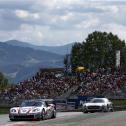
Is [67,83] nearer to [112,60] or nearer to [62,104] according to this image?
[62,104]

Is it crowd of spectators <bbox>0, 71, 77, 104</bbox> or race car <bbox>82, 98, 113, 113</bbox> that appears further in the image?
crowd of spectators <bbox>0, 71, 77, 104</bbox>

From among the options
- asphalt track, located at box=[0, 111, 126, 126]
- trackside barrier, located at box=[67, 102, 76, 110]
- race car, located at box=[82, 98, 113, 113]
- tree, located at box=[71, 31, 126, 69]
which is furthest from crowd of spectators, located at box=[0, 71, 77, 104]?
tree, located at box=[71, 31, 126, 69]

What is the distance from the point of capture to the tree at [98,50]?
121812 mm

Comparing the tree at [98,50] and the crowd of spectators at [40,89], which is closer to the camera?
the crowd of spectators at [40,89]

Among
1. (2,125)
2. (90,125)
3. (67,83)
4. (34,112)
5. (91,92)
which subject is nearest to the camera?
(90,125)

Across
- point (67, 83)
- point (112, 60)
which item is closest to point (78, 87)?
point (67, 83)

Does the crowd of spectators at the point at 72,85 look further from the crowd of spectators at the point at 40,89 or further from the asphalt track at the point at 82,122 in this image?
the asphalt track at the point at 82,122

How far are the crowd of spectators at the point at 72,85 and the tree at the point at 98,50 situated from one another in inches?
2010

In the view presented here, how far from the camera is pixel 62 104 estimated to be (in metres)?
56.5

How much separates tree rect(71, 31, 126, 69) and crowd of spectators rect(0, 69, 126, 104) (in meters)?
51.1

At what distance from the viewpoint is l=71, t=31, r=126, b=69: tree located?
400ft

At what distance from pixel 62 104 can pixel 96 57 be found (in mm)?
67008

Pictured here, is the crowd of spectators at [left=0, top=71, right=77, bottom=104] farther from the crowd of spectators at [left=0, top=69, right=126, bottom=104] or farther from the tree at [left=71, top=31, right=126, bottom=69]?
the tree at [left=71, top=31, right=126, bottom=69]

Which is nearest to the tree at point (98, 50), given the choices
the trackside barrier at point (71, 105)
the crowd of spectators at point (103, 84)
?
the crowd of spectators at point (103, 84)
